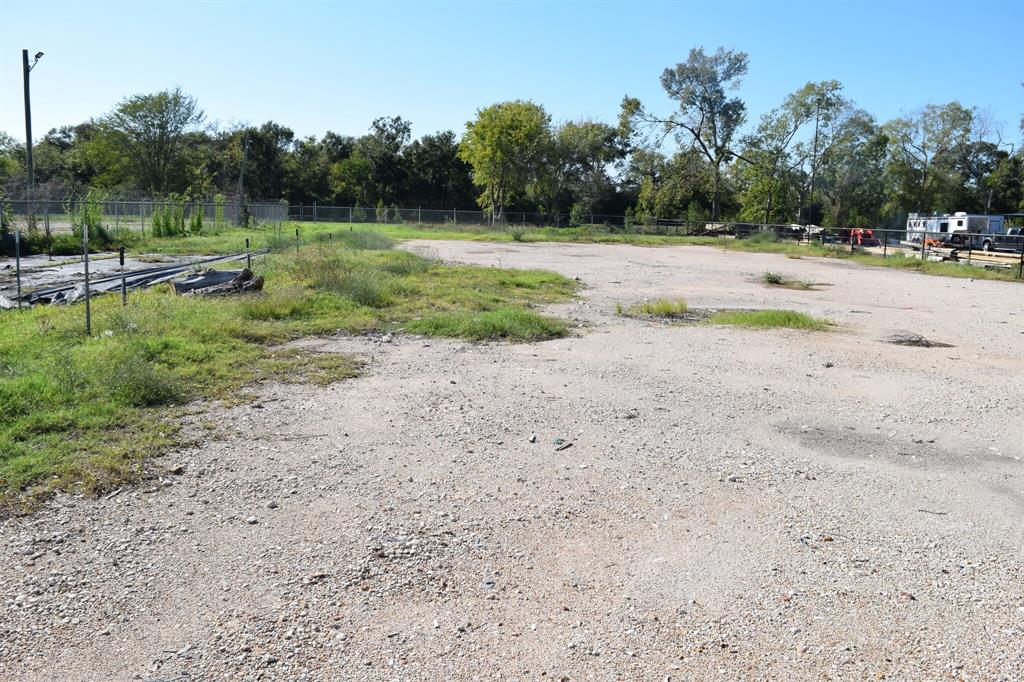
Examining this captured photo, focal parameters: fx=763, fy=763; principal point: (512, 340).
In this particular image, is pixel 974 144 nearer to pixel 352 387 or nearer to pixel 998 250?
pixel 998 250

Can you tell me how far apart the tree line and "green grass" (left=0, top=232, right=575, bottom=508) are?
53.1 metres

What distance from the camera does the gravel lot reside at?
3855mm

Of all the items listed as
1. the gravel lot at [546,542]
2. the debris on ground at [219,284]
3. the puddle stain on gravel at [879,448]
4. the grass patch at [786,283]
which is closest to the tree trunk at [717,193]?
the grass patch at [786,283]

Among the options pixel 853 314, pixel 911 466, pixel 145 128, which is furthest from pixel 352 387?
pixel 145 128

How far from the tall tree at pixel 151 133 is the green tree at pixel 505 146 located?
25.7 m

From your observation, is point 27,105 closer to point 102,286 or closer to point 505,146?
point 102,286

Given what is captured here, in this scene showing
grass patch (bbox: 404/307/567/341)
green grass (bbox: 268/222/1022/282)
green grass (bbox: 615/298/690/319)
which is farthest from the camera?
green grass (bbox: 268/222/1022/282)

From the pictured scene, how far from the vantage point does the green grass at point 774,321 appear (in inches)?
574

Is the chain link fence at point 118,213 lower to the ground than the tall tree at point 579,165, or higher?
lower

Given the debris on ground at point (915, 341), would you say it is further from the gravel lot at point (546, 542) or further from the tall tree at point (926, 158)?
the tall tree at point (926, 158)

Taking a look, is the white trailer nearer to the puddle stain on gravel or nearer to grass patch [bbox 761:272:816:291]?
grass patch [bbox 761:272:816:291]

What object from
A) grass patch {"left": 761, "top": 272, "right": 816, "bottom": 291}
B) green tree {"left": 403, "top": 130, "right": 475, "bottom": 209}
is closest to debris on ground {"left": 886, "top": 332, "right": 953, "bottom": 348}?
grass patch {"left": 761, "top": 272, "right": 816, "bottom": 291}

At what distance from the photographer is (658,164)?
73500mm

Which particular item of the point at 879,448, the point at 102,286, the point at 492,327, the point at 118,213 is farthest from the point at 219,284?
the point at 118,213
